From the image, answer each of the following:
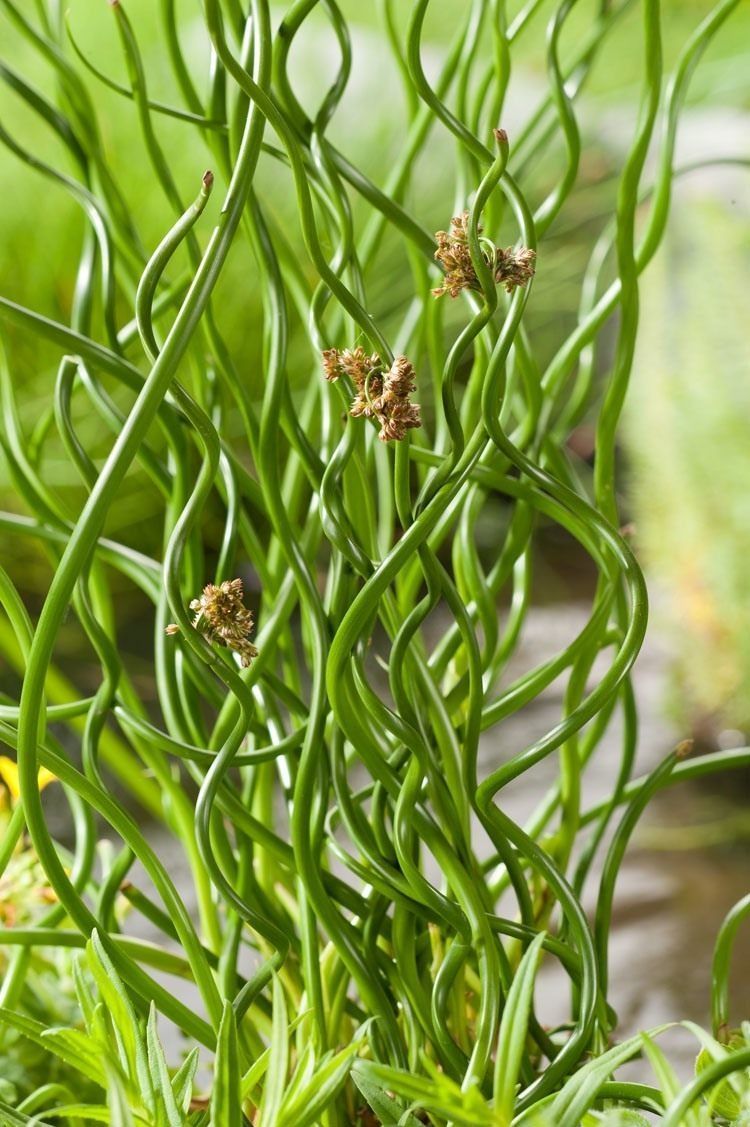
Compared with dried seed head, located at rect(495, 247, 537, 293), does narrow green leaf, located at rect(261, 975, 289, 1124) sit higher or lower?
lower

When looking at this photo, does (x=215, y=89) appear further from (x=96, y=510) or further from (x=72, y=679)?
(x=72, y=679)

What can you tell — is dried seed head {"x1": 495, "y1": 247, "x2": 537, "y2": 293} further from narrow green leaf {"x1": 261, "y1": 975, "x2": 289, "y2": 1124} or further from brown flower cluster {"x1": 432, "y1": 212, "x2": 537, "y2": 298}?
narrow green leaf {"x1": 261, "y1": 975, "x2": 289, "y2": 1124}

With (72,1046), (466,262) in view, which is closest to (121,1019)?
(72,1046)

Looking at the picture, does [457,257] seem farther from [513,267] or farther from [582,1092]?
[582,1092]

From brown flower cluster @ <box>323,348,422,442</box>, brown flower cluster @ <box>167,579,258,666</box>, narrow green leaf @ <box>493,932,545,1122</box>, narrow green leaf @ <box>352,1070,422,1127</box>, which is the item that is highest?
brown flower cluster @ <box>323,348,422,442</box>

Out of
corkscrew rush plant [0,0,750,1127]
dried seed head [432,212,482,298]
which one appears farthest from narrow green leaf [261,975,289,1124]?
dried seed head [432,212,482,298]

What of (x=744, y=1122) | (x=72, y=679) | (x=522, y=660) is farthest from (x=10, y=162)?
(x=744, y=1122)

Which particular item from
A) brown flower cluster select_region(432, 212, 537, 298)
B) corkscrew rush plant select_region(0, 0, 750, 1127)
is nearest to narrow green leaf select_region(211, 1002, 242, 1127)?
corkscrew rush plant select_region(0, 0, 750, 1127)

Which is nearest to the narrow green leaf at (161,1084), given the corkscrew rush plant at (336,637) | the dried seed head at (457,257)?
the corkscrew rush plant at (336,637)

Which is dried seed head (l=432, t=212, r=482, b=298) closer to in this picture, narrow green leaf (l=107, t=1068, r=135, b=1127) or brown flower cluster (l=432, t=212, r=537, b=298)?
brown flower cluster (l=432, t=212, r=537, b=298)
